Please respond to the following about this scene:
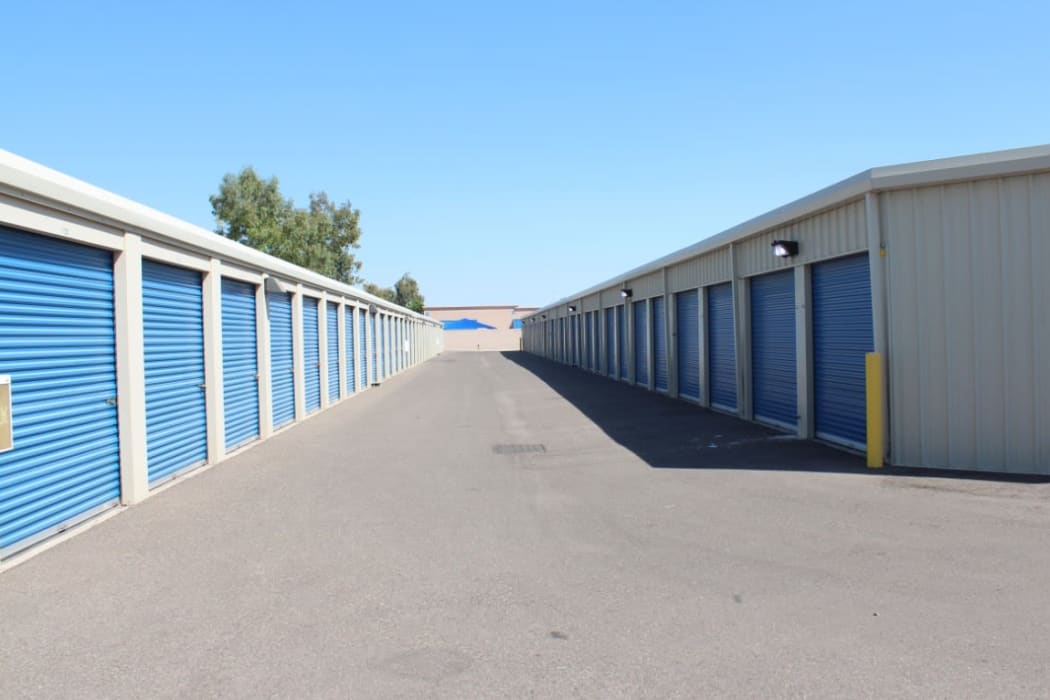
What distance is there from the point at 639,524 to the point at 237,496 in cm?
444

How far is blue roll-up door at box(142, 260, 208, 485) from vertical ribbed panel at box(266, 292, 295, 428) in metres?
3.53

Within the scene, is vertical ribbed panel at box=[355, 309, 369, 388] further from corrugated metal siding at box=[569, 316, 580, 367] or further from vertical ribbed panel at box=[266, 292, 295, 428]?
corrugated metal siding at box=[569, 316, 580, 367]

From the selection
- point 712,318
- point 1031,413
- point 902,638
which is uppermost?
point 712,318

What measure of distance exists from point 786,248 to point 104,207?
9.27 meters

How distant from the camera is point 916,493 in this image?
25.1 feet

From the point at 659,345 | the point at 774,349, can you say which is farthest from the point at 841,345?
the point at 659,345

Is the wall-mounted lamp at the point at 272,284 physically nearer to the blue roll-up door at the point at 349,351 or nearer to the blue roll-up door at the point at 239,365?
the blue roll-up door at the point at 239,365

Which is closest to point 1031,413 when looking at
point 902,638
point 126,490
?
point 902,638

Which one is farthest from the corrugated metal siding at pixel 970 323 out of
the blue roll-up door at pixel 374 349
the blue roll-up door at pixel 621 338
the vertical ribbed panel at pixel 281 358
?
the blue roll-up door at pixel 374 349

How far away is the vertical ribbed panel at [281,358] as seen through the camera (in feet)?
45.7

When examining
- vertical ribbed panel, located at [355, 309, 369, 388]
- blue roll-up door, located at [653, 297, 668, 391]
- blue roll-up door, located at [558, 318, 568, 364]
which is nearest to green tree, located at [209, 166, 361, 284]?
blue roll-up door, located at [558, 318, 568, 364]

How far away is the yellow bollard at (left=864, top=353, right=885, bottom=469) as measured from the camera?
9.02 m

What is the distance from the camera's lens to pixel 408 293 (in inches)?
3706

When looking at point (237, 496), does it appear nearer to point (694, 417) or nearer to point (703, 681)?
point (703, 681)
